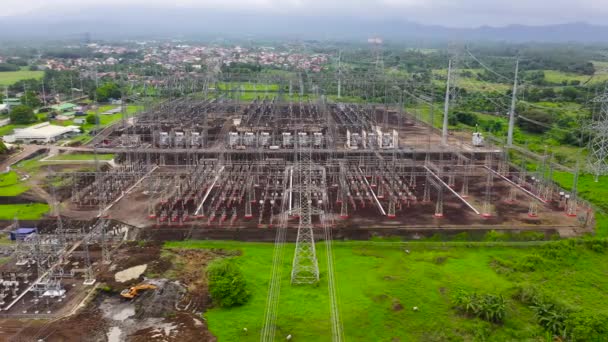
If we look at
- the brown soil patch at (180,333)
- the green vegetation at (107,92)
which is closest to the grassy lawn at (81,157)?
the brown soil patch at (180,333)

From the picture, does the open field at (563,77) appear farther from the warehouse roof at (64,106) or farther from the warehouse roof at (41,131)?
the warehouse roof at (64,106)

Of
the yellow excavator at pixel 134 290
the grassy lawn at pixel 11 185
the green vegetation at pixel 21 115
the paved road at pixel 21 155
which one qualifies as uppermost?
the green vegetation at pixel 21 115

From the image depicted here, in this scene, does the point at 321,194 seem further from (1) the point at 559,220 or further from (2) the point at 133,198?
(1) the point at 559,220

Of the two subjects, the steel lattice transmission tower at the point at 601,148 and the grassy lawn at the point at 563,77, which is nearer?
the steel lattice transmission tower at the point at 601,148

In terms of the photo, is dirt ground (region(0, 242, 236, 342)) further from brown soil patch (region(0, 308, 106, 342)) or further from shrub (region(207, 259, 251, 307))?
shrub (region(207, 259, 251, 307))

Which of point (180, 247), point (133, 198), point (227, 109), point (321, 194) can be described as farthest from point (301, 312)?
point (227, 109)

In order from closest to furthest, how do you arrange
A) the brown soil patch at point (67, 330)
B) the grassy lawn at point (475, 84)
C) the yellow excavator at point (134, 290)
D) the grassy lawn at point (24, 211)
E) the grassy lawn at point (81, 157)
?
the brown soil patch at point (67, 330)
the yellow excavator at point (134, 290)
the grassy lawn at point (24, 211)
the grassy lawn at point (81, 157)
the grassy lawn at point (475, 84)
